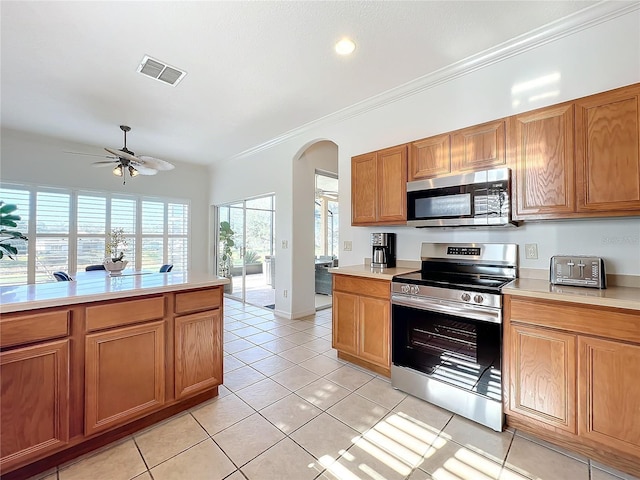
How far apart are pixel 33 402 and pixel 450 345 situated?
8.33 feet

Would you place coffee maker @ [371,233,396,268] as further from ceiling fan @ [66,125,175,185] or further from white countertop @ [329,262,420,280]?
ceiling fan @ [66,125,175,185]

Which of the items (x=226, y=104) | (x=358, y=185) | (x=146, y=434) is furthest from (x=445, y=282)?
(x=226, y=104)

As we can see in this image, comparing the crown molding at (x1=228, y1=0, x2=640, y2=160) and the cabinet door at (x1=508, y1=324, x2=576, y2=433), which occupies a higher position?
the crown molding at (x1=228, y1=0, x2=640, y2=160)

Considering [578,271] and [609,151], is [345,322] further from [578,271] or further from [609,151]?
[609,151]

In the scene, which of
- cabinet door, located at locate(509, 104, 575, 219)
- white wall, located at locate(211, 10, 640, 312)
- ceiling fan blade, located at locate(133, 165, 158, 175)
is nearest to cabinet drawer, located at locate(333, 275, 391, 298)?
white wall, located at locate(211, 10, 640, 312)

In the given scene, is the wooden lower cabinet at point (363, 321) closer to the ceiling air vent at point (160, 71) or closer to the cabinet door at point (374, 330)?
the cabinet door at point (374, 330)

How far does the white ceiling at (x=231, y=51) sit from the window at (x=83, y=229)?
1.32 m

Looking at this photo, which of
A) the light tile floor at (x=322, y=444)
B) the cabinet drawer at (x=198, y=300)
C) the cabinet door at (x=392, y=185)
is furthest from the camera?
the cabinet door at (x=392, y=185)

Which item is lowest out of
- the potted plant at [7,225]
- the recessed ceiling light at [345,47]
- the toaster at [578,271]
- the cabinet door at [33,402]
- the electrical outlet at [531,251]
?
the cabinet door at [33,402]

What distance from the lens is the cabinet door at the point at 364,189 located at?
2.91 metres

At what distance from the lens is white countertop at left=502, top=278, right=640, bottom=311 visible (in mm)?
1436

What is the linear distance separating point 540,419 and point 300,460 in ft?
4.76

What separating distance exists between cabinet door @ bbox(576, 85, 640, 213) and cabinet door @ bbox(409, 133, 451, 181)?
2.74 feet

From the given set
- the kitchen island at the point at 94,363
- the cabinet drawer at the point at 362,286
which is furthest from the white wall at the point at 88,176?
the cabinet drawer at the point at 362,286
